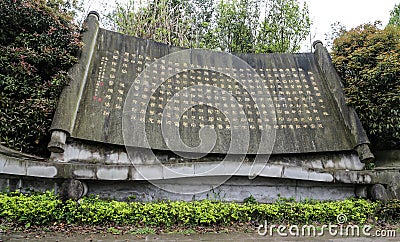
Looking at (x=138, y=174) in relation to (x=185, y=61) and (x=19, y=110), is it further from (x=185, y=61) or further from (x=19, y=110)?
(x=185, y=61)

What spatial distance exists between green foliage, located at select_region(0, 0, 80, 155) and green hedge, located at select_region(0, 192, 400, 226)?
4.34ft

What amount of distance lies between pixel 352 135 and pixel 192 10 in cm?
1420

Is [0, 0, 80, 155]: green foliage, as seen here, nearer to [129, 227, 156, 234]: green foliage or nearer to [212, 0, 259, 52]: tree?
[129, 227, 156, 234]: green foliage

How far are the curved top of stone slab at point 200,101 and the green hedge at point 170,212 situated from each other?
1336 mm

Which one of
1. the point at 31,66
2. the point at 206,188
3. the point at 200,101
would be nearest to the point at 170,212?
the point at 206,188

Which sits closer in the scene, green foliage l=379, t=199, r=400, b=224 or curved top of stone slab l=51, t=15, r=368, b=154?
green foliage l=379, t=199, r=400, b=224

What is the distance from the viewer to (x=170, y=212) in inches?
212

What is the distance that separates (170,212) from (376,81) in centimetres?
551

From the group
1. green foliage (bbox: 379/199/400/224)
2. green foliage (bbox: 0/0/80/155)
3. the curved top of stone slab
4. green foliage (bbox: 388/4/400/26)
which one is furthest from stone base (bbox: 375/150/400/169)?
green foliage (bbox: 388/4/400/26)

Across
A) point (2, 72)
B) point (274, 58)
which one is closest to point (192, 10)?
point (274, 58)

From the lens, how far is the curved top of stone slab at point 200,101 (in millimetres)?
6680

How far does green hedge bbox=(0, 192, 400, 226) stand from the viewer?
16.4ft

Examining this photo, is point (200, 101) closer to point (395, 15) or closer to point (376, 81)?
point (376, 81)

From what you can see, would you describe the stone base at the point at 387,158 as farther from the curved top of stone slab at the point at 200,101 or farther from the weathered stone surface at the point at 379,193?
the weathered stone surface at the point at 379,193
